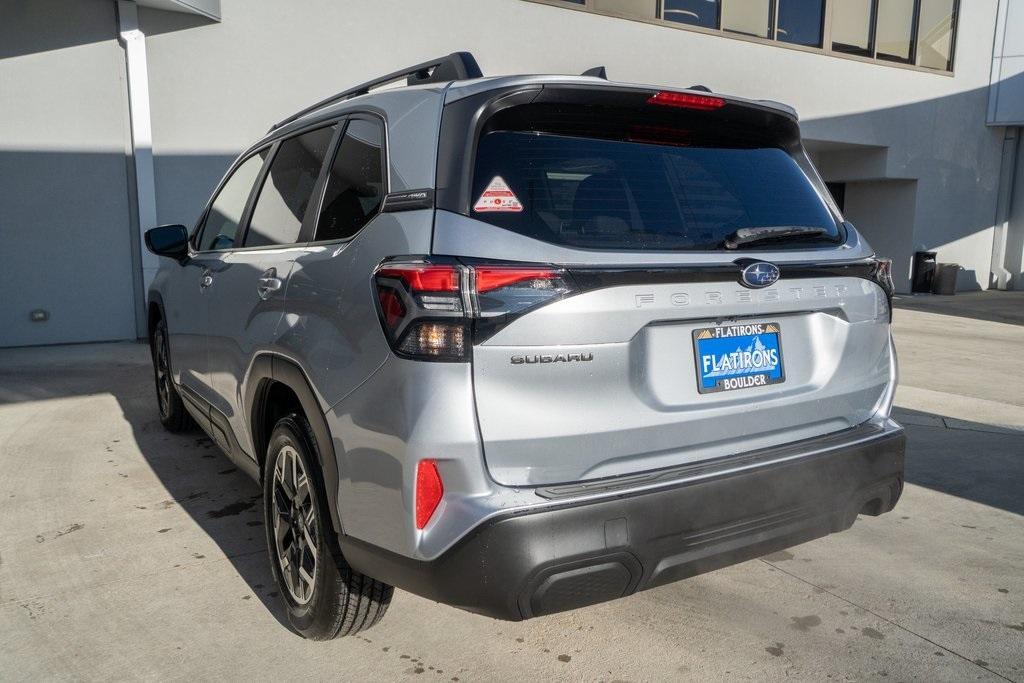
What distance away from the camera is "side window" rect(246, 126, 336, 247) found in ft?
9.57

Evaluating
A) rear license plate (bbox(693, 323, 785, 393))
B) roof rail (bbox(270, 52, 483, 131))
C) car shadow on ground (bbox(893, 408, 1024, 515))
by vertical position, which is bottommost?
car shadow on ground (bbox(893, 408, 1024, 515))

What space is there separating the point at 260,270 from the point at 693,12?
11747mm

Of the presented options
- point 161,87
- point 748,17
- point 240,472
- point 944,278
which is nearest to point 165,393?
point 240,472

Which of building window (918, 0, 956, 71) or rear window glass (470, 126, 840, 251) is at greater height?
building window (918, 0, 956, 71)

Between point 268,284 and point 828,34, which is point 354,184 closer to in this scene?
point 268,284

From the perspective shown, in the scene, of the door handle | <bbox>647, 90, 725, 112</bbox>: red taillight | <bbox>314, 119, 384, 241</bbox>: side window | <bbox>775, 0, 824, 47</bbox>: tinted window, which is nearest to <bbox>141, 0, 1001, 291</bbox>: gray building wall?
<bbox>775, 0, 824, 47</bbox>: tinted window

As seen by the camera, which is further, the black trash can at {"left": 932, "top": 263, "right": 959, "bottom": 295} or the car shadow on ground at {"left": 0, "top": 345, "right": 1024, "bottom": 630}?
the black trash can at {"left": 932, "top": 263, "right": 959, "bottom": 295}

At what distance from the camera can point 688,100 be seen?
2.48 m

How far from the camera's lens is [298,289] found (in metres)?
2.63

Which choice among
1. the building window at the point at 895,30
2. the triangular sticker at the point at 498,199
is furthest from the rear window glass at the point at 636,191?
the building window at the point at 895,30

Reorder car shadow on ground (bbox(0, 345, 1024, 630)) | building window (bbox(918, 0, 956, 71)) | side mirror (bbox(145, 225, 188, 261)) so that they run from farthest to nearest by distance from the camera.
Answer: building window (bbox(918, 0, 956, 71)) < side mirror (bbox(145, 225, 188, 261)) < car shadow on ground (bbox(0, 345, 1024, 630))

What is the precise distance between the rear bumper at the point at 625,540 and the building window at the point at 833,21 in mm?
10292

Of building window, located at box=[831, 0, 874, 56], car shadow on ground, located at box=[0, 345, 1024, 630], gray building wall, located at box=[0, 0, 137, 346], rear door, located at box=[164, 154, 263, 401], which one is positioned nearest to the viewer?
car shadow on ground, located at box=[0, 345, 1024, 630]

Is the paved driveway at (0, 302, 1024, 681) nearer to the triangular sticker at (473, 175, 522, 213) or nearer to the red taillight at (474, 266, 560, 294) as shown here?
the red taillight at (474, 266, 560, 294)
